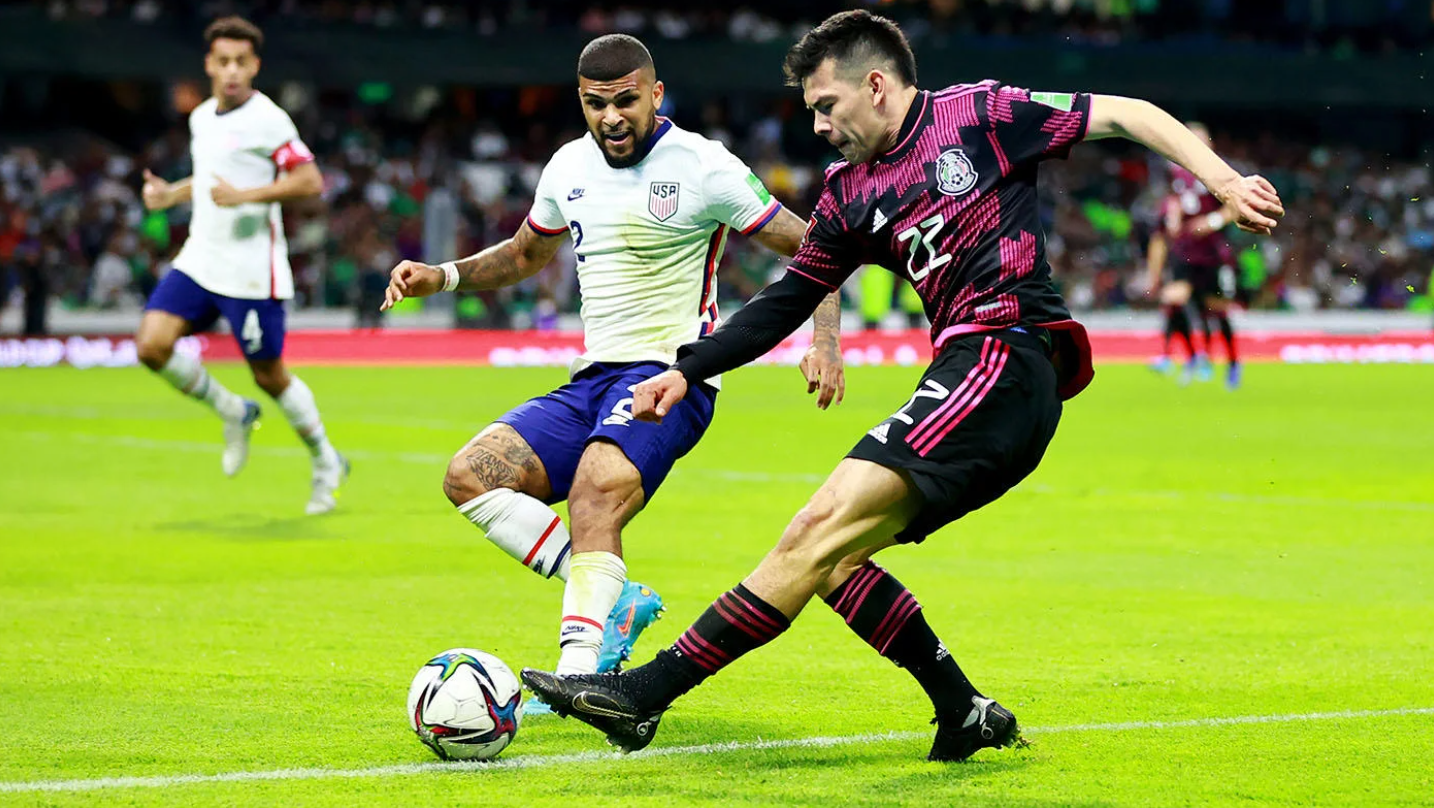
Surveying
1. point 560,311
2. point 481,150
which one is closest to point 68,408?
point 560,311

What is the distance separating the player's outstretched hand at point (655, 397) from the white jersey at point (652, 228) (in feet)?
4.56

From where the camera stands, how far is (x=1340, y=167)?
42719 mm

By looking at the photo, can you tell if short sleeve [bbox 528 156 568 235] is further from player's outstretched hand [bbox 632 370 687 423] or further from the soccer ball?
the soccer ball

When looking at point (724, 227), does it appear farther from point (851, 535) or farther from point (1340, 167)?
point (1340, 167)

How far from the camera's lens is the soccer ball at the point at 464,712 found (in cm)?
532

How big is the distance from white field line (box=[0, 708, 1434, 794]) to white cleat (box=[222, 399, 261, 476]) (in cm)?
702

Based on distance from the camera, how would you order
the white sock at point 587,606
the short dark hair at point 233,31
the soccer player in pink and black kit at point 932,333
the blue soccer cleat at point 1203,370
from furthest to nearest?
the blue soccer cleat at point 1203,370 → the short dark hair at point 233,31 → the white sock at point 587,606 → the soccer player in pink and black kit at point 932,333

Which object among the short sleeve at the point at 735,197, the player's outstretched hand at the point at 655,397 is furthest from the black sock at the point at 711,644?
the short sleeve at the point at 735,197

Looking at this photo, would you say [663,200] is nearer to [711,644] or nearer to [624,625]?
[624,625]

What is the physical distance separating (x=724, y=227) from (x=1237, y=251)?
29873mm

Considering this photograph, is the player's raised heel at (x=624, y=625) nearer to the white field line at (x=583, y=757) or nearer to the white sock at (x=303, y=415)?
the white field line at (x=583, y=757)

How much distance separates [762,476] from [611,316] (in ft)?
22.6

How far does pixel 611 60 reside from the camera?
6410 millimetres

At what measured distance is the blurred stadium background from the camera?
95.7ft
